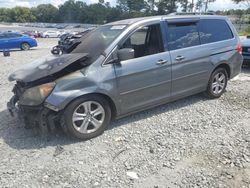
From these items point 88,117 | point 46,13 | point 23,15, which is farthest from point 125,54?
point 23,15

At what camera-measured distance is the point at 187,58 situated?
15.9ft

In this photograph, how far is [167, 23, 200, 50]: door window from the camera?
4716 millimetres

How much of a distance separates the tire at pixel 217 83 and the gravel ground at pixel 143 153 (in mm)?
603

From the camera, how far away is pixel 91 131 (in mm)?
4059

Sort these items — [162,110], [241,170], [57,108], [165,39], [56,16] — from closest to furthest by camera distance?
[241,170], [57,108], [165,39], [162,110], [56,16]

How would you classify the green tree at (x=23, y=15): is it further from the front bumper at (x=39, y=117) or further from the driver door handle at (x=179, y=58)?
the front bumper at (x=39, y=117)

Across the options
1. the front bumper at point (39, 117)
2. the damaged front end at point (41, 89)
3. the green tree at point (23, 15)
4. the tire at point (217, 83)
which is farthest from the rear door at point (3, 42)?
the green tree at point (23, 15)

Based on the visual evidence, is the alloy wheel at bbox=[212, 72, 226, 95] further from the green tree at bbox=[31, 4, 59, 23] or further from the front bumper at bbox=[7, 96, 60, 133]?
the green tree at bbox=[31, 4, 59, 23]

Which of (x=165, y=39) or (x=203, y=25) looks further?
(x=203, y=25)

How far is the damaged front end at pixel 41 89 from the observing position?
376 cm

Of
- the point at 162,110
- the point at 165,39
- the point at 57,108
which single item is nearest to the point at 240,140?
the point at 162,110

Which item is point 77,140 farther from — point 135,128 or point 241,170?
point 241,170

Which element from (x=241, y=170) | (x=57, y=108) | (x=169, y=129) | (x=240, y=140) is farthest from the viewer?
(x=169, y=129)

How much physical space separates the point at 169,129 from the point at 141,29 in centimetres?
174
